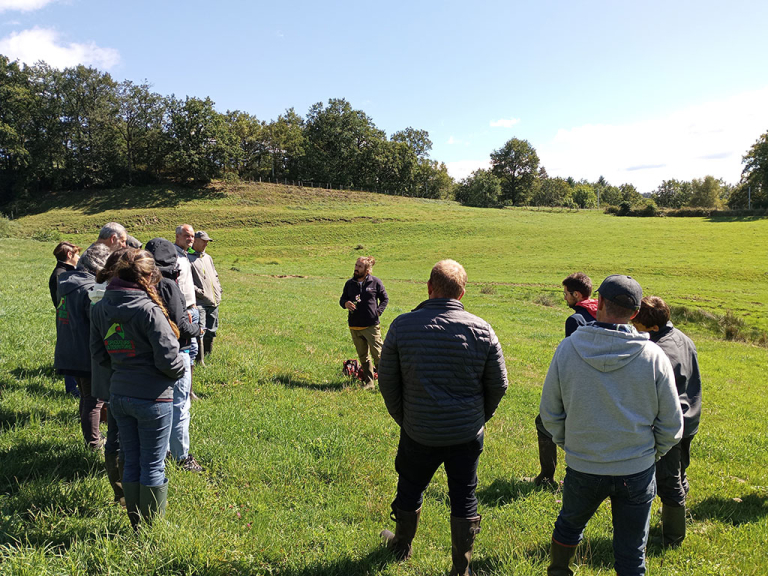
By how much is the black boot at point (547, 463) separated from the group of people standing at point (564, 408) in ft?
4.15

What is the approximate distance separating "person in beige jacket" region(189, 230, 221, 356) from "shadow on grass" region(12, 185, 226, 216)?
65.9 m

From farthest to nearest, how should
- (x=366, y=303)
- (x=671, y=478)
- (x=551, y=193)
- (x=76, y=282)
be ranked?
(x=551, y=193) → (x=366, y=303) → (x=76, y=282) → (x=671, y=478)

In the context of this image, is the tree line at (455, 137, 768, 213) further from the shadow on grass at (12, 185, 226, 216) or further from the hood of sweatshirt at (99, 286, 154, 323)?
the hood of sweatshirt at (99, 286, 154, 323)

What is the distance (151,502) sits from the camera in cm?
351

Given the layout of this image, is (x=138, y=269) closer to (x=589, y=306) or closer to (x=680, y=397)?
(x=589, y=306)

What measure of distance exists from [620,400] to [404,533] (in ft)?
6.45

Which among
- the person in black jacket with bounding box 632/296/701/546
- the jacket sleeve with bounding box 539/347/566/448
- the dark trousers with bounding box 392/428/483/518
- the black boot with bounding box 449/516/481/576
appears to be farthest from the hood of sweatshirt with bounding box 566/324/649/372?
the black boot with bounding box 449/516/481/576

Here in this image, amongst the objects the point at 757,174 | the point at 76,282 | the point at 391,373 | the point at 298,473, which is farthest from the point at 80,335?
the point at 757,174

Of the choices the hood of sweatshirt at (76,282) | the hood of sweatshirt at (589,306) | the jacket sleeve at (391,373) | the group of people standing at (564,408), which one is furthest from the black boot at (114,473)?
the hood of sweatshirt at (589,306)

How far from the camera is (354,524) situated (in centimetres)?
400

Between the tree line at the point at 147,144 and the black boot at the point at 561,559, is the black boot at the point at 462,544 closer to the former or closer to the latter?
the black boot at the point at 561,559

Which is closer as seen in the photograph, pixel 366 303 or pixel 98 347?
pixel 98 347

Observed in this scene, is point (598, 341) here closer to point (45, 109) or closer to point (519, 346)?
point (519, 346)

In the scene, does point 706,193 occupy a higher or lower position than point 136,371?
higher
